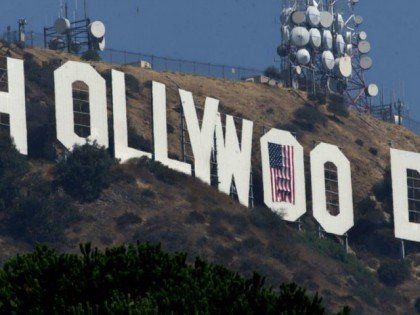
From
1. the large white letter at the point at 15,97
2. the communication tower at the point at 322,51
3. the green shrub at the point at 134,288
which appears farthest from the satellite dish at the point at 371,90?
the green shrub at the point at 134,288

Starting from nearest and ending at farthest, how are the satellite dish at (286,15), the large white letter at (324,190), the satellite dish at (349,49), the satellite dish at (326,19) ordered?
the large white letter at (324,190) → the satellite dish at (286,15) → the satellite dish at (326,19) → the satellite dish at (349,49)

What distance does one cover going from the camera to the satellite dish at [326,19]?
132 metres

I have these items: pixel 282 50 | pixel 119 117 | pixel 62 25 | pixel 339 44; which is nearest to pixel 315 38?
pixel 282 50

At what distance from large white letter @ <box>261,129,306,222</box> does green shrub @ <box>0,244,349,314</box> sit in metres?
68.8

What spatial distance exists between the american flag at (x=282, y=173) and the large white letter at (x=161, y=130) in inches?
284

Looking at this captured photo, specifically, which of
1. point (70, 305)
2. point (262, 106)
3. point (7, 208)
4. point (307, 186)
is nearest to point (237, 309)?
point (70, 305)

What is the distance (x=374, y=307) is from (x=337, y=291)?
119 inches

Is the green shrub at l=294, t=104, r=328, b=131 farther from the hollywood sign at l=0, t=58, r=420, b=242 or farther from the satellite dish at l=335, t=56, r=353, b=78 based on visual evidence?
the hollywood sign at l=0, t=58, r=420, b=242

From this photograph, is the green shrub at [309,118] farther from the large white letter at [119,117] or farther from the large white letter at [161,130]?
the large white letter at [119,117]

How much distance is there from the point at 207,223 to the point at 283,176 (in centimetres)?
886

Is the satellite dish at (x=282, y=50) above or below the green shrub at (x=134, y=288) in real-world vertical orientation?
below

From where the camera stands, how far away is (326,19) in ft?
434

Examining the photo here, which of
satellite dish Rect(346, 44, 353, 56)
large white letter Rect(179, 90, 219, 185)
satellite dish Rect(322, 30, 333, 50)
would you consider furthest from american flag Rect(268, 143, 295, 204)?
satellite dish Rect(346, 44, 353, 56)

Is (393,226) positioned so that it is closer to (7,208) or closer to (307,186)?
(307,186)
